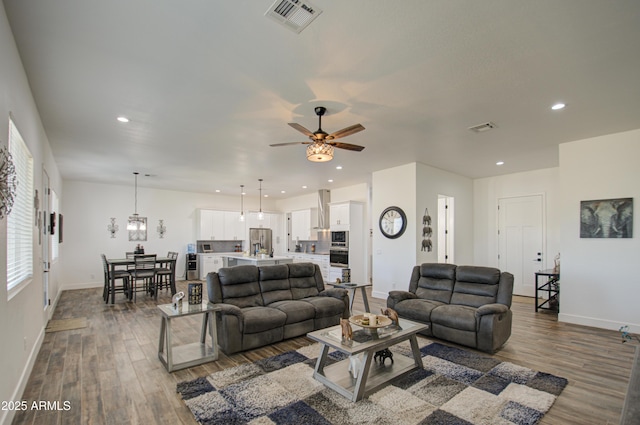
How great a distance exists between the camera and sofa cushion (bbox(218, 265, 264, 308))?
420 cm

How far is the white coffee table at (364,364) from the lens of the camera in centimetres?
272

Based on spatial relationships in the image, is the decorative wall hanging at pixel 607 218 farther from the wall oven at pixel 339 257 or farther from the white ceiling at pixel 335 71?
the wall oven at pixel 339 257

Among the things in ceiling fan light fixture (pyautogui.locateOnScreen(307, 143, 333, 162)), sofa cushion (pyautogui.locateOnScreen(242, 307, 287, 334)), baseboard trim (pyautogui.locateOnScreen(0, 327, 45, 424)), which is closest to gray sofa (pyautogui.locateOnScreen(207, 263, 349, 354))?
sofa cushion (pyautogui.locateOnScreen(242, 307, 287, 334))

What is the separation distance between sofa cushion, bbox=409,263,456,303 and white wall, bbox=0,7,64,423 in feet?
15.1

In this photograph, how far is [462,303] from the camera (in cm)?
438

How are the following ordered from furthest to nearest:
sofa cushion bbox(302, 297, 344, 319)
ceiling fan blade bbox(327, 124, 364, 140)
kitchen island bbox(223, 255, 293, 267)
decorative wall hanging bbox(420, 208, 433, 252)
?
kitchen island bbox(223, 255, 293, 267), decorative wall hanging bbox(420, 208, 433, 252), sofa cushion bbox(302, 297, 344, 319), ceiling fan blade bbox(327, 124, 364, 140)

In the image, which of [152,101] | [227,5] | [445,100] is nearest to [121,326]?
[152,101]

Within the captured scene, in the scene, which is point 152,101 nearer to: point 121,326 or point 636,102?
point 121,326

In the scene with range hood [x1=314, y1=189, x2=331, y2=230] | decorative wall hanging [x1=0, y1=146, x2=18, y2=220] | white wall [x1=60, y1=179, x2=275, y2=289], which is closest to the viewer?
decorative wall hanging [x1=0, y1=146, x2=18, y2=220]

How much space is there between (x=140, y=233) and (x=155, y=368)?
7.05 meters

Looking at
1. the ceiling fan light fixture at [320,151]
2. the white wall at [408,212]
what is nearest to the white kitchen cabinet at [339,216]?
the white wall at [408,212]

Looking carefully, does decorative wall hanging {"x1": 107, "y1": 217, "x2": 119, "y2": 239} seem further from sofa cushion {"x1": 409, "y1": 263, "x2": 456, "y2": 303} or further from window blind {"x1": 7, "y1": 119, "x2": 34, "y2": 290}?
sofa cushion {"x1": 409, "y1": 263, "x2": 456, "y2": 303}

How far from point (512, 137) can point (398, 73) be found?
9.31 ft

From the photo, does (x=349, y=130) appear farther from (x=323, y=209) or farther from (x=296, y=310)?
(x=323, y=209)
